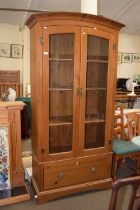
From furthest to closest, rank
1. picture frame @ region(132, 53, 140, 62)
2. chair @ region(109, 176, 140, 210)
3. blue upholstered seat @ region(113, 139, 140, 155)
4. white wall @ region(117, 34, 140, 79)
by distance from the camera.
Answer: picture frame @ region(132, 53, 140, 62) < white wall @ region(117, 34, 140, 79) < blue upholstered seat @ region(113, 139, 140, 155) < chair @ region(109, 176, 140, 210)

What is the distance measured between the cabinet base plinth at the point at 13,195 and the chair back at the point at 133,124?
1.65 m

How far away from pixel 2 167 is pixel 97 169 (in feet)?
3.61

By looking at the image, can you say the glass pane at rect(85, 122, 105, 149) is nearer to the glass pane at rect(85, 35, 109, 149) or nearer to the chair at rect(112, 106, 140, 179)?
the glass pane at rect(85, 35, 109, 149)

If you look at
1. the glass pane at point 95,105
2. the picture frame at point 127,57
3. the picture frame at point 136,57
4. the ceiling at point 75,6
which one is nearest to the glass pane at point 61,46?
the glass pane at point 95,105

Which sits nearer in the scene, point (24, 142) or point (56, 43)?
point (56, 43)

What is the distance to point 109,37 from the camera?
230 centimetres

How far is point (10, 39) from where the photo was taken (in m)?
5.43

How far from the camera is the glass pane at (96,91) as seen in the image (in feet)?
7.66

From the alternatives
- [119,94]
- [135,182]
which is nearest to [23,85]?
[119,94]

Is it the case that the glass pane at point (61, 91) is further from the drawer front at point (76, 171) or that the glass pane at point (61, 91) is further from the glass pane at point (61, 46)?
the drawer front at point (76, 171)

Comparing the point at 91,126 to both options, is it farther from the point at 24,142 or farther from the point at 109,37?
the point at 24,142

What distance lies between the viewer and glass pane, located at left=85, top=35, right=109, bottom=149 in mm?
2334

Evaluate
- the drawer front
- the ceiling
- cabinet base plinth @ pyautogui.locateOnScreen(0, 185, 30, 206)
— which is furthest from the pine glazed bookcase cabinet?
the ceiling

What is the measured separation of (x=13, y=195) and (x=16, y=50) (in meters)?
4.05
